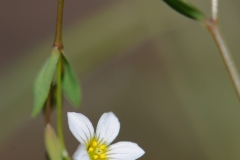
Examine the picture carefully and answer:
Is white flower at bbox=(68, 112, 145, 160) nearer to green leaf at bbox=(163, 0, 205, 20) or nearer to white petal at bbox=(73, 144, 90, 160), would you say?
white petal at bbox=(73, 144, 90, 160)

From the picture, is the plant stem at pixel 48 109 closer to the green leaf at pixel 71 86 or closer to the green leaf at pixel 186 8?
the green leaf at pixel 71 86

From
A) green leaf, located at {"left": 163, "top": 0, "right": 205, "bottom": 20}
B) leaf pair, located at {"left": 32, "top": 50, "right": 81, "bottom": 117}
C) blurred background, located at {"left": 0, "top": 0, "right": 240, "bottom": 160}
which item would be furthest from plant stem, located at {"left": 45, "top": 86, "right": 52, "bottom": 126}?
blurred background, located at {"left": 0, "top": 0, "right": 240, "bottom": 160}

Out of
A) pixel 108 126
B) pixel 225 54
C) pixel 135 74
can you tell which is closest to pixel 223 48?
pixel 225 54

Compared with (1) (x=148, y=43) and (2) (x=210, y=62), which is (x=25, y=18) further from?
(2) (x=210, y=62)

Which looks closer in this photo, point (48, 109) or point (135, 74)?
point (48, 109)

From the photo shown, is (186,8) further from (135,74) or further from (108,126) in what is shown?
(135,74)

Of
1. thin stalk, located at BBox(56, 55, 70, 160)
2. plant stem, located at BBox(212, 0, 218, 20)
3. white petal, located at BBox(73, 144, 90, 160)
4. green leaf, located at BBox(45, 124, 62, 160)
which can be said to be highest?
plant stem, located at BBox(212, 0, 218, 20)

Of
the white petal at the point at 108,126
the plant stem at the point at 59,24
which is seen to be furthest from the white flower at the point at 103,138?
the plant stem at the point at 59,24
